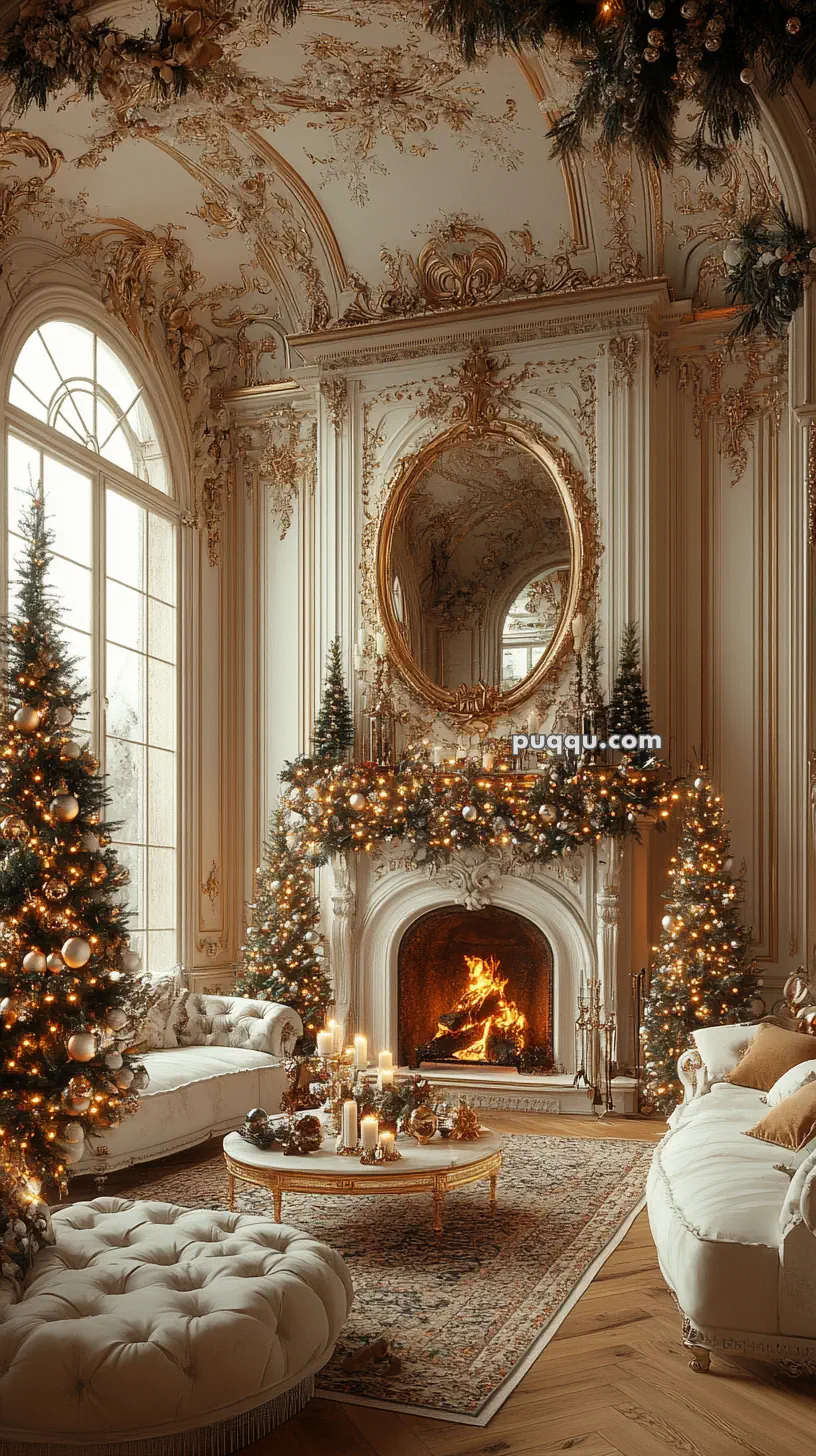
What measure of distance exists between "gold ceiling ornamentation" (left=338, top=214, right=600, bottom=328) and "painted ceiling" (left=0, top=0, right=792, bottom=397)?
0.05 feet

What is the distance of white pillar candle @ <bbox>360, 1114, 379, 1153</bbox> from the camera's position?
207 inches

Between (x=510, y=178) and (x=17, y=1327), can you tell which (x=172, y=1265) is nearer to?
(x=17, y=1327)

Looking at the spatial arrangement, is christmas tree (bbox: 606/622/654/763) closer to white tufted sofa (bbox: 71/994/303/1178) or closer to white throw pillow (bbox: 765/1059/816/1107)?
white tufted sofa (bbox: 71/994/303/1178)

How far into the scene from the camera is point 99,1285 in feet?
11.8

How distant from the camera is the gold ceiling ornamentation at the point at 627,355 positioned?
8.74 meters

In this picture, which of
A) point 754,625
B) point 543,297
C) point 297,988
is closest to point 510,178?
point 543,297

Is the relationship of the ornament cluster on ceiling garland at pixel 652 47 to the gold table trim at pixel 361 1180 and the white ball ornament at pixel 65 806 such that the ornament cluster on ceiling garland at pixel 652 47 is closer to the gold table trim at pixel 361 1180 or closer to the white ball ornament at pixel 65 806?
the white ball ornament at pixel 65 806

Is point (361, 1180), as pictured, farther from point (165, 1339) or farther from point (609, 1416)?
point (165, 1339)

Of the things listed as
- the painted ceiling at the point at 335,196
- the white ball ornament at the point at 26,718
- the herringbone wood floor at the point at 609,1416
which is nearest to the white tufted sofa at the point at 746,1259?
the herringbone wood floor at the point at 609,1416

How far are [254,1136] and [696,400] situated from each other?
588 cm

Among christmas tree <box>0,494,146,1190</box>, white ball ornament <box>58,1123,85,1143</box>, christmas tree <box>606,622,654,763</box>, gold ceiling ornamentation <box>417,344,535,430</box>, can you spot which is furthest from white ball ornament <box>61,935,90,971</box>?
gold ceiling ornamentation <box>417,344,535,430</box>

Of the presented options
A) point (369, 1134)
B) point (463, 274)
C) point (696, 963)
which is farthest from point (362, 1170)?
point (463, 274)

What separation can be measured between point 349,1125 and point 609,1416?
6.37 ft

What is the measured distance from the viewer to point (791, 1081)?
541cm
